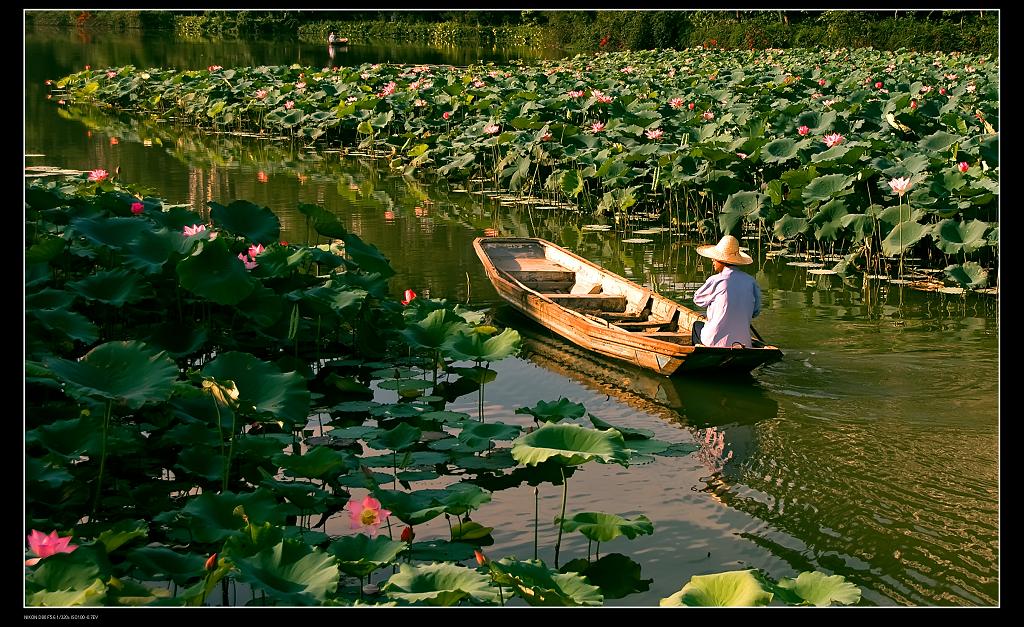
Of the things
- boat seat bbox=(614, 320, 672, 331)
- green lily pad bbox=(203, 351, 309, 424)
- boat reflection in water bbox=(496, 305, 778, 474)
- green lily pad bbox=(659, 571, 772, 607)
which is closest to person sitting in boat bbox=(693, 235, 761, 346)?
boat reflection in water bbox=(496, 305, 778, 474)

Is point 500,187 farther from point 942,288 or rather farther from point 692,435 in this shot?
point 692,435

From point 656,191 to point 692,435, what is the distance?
669 cm

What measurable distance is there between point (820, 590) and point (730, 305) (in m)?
3.58

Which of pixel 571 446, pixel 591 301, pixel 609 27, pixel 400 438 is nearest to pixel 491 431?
pixel 400 438

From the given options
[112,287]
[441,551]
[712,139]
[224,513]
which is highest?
[712,139]

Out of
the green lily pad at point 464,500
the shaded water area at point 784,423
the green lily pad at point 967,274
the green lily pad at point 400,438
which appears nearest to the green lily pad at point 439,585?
the green lily pad at point 464,500

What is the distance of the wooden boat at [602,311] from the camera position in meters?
7.00

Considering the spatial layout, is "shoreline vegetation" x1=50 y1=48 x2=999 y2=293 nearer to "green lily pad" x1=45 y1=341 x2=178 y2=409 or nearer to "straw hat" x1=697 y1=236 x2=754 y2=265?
"straw hat" x1=697 y1=236 x2=754 y2=265

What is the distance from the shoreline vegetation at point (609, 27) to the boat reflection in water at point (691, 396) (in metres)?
25.0

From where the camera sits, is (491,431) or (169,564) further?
(491,431)

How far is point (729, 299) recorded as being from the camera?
6.98 metres

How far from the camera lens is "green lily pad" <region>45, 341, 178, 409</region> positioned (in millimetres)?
4113

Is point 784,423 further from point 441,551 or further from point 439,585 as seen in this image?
point 439,585

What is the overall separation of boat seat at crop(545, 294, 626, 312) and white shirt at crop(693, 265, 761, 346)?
1387 mm
